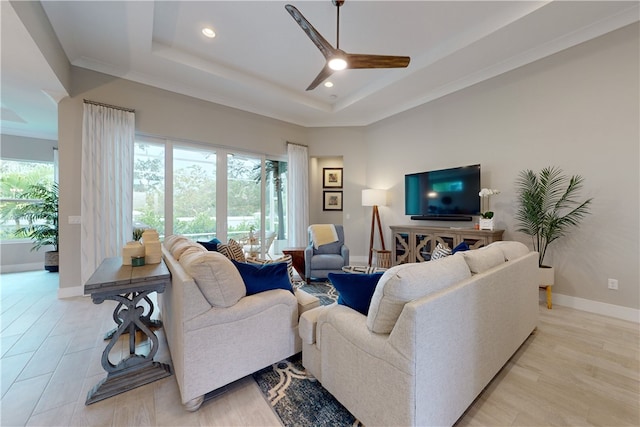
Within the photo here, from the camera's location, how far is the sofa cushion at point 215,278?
146 cm

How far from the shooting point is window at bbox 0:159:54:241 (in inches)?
186

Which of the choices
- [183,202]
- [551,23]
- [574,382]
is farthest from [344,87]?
[574,382]

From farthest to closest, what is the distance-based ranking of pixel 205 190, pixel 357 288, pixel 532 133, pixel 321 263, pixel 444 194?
pixel 205 190
pixel 444 194
pixel 321 263
pixel 532 133
pixel 357 288

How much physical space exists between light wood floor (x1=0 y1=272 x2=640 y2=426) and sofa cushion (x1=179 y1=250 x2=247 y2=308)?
2.14 feet

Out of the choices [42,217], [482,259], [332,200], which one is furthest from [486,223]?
[42,217]

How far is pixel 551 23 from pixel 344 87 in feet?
8.73

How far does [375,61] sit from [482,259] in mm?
2006

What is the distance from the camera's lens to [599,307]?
9.11ft

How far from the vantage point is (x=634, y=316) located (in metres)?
2.58

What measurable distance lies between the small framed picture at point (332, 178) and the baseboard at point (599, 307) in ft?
14.0

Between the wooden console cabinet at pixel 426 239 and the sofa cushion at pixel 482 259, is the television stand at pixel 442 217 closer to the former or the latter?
the wooden console cabinet at pixel 426 239

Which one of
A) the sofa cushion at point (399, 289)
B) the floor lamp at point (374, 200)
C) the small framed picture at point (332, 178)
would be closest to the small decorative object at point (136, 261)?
the sofa cushion at point (399, 289)

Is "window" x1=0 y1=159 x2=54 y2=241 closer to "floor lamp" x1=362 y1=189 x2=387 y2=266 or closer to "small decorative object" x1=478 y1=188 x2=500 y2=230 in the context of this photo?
"floor lamp" x1=362 y1=189 x2=387 y2=266

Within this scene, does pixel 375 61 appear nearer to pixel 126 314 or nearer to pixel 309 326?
pixel 309 326
